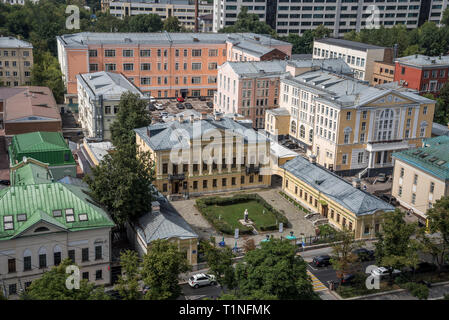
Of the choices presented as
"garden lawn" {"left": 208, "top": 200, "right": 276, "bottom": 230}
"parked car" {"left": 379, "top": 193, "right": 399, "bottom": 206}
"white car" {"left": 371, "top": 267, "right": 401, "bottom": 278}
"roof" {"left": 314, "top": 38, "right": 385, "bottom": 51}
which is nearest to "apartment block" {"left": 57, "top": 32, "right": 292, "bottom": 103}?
"roof" {"left": 314, "top": 38, "right": 385, "bottom": 51}

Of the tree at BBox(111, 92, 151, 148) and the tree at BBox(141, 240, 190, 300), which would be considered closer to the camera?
the tree at BBox(141, 240, 190, 300)

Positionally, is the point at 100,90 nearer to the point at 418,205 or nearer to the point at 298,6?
the point at 418,205

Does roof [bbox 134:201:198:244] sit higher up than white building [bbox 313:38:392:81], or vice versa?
white building [bbox 313:38:392:81]

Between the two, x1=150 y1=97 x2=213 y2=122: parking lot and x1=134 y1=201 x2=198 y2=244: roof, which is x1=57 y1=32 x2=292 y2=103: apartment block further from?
x1=134 y1=201 x2=198 y2=244: roof

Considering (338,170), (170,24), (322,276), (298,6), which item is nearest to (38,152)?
(322,276)

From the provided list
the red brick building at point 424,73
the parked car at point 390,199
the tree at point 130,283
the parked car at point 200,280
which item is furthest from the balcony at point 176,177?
the red brick building at point 424,73
